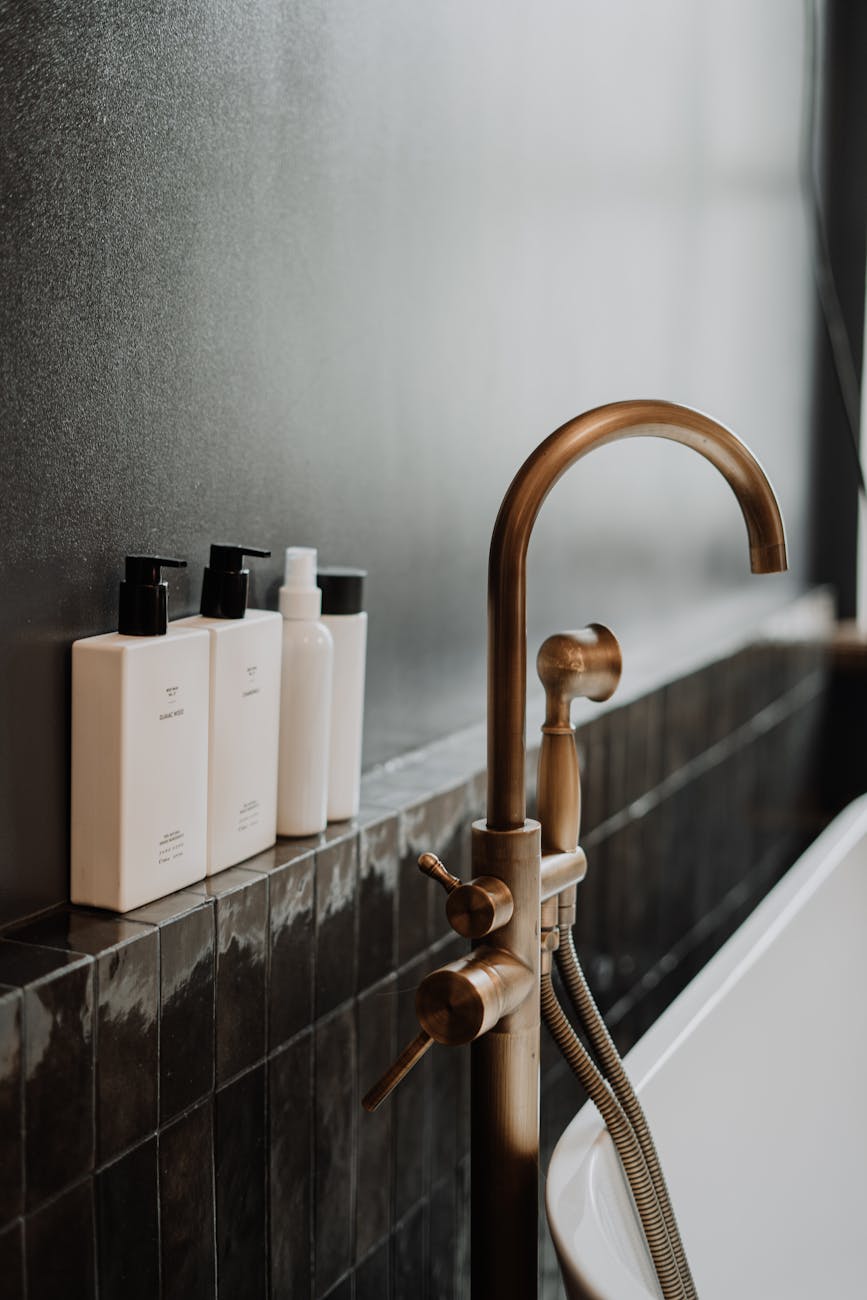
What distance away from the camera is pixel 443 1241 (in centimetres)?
131

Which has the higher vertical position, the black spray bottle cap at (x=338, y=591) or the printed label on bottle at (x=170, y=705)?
the black spray bottle cap at (x=338, y=591)

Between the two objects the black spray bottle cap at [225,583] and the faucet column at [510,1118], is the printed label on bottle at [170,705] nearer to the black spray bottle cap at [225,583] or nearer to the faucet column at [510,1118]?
the black spray bottle cap at [225,583]

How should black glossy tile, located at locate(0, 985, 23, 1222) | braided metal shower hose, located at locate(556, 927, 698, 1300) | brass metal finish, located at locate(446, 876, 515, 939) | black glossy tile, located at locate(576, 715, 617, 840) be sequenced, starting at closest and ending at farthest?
black glossy tile, located at locate(0, 985, 23, 1222)
brass metal finish, located at locate(446, 876, 515, 939)
braided metal shower hose, located at locate(556, 927, 698, 1300)
black glossy tile, located at locate(576, 715, 617, 840)

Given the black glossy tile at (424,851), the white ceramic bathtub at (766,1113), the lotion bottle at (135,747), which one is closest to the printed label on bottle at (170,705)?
the lotion bottle at (135,747)

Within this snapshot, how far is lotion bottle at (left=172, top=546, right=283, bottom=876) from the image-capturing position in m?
0.96

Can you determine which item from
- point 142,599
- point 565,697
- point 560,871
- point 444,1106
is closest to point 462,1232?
point 444,1106

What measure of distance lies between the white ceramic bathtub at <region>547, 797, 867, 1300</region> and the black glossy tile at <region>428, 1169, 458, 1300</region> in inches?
9.0

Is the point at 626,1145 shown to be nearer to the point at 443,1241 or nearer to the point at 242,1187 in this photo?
the point at 242,1187

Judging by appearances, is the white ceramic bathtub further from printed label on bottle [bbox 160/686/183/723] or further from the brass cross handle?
printed label on bottle [bbox 160/686/183/723]

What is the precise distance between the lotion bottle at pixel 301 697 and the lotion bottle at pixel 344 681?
0.17 ft

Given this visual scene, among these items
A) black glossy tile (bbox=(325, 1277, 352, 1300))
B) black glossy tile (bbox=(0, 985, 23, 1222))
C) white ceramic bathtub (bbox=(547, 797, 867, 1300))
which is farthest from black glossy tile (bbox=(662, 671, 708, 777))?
black glossy tile (bbox=(0, 985, 23, 1222))

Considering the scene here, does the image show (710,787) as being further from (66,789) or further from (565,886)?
(66,789)

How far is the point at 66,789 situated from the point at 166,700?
0.09m

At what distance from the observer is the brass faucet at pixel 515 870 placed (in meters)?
0.85
